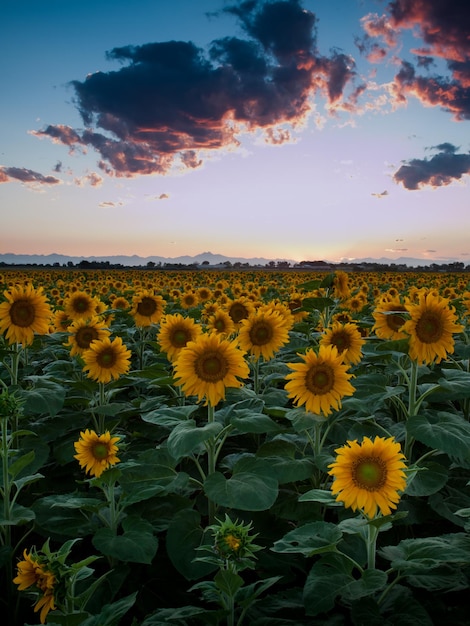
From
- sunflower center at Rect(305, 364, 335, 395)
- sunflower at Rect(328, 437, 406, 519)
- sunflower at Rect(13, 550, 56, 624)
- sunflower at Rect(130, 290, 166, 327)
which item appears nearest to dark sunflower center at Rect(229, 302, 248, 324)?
sunflower at Rect(130, 290, 166, 327)

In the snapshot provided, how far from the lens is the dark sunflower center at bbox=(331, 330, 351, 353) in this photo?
14.3ft

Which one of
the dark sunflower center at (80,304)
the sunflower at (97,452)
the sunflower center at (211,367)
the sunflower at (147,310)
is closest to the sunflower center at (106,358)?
the sunflower at (97,452)

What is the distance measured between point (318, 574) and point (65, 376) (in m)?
4.10

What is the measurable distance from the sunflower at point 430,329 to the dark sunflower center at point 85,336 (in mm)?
3346

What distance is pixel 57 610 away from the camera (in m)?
2.47

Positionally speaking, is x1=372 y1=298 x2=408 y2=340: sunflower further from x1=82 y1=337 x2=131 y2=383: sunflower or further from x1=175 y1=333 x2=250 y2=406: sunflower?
x1=82 y1=337 x2=131 y2=383: sunflower

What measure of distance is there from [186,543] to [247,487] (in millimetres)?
533

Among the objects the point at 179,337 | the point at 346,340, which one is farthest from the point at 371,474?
the point at 179,337

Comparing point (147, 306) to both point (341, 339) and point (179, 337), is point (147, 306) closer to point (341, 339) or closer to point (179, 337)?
point (179, 337)

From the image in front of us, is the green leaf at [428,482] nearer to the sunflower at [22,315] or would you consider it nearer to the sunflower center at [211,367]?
the sunflower center at [211,367]

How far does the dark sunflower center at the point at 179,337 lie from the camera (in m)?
4.75

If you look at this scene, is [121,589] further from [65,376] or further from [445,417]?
[65,376]

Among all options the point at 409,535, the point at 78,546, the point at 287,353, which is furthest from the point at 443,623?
the point at 287,353

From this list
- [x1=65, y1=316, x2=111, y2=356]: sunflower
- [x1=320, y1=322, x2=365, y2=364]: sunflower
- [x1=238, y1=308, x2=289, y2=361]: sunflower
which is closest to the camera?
[x1=320, y1=322, x2=365, y2=364]: sunflower
